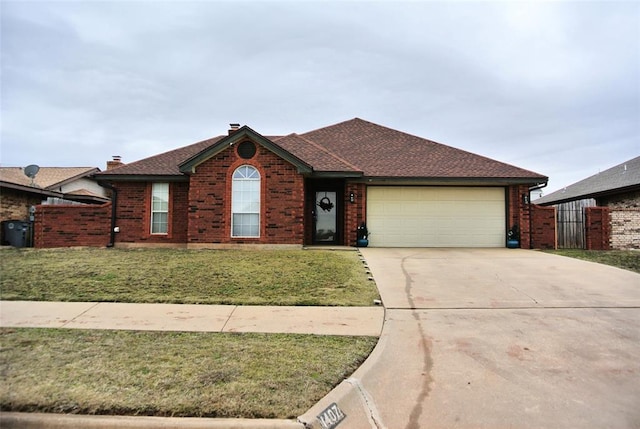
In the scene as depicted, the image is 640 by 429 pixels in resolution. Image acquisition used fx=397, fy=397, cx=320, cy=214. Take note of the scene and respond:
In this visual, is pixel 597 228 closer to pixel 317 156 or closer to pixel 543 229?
pixel 543 229

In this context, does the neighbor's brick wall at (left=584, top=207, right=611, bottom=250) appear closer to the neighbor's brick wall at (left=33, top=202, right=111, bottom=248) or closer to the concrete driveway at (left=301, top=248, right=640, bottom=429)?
the concrete driveway at (left=301, top=248, right=640, bottom=429)

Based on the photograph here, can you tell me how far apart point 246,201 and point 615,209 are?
14.6 m

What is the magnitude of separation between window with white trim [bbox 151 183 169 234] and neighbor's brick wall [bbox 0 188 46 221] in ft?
23.2

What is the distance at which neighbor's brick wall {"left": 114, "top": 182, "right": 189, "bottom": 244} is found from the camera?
1524cm

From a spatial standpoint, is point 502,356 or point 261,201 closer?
point 502,356

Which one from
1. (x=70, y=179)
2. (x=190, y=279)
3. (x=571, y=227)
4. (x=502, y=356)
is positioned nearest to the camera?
(x=502, y=356)

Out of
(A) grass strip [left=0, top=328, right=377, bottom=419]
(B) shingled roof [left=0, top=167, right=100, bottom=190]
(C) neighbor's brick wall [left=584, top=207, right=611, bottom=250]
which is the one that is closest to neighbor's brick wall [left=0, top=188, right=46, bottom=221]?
(B) shingled roof [left=0, top=167, right=100, bottom=190]

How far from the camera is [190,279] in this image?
29.3 feet

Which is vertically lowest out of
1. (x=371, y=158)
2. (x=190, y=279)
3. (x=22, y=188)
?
(x=190, y=279)

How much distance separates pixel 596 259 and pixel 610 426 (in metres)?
10.3

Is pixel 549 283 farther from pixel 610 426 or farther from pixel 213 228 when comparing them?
pixel 213 228

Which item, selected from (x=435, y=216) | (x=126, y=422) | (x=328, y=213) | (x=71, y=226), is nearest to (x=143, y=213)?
(x=71, y=226)

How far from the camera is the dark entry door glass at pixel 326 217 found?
16.4m

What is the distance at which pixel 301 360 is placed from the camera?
15.5 ft
